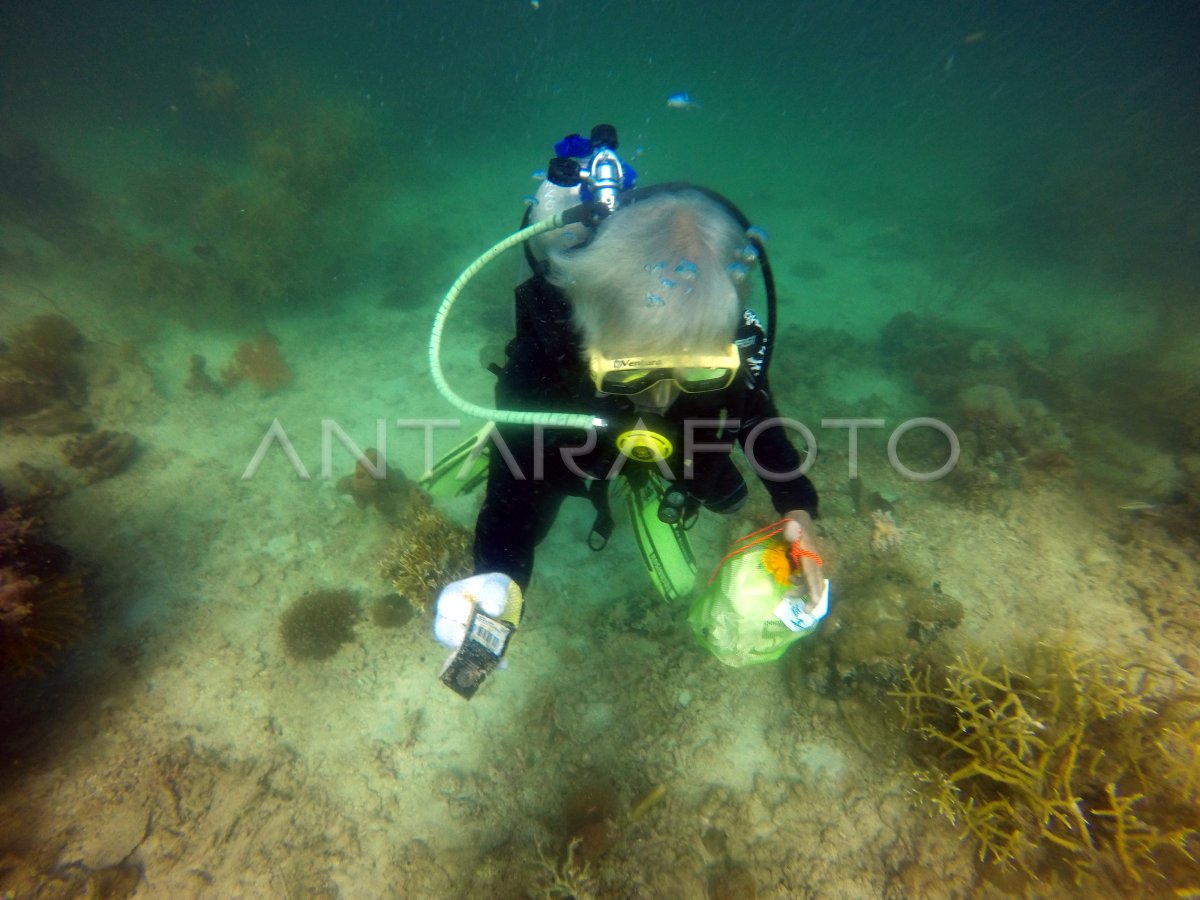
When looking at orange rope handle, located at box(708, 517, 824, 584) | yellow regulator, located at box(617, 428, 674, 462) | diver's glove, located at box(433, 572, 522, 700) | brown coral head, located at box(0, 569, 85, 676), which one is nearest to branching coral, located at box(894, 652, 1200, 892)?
orange rope handle, located at box(708, 517, 824, 584)

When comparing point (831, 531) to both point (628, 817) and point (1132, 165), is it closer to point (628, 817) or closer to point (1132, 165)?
point (628, 817)

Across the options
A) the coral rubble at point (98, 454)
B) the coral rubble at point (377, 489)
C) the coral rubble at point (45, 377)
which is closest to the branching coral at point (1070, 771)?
the coral rubble at point (377, 489)

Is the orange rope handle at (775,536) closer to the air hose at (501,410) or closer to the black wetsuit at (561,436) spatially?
the black wetsuit at (561,436)

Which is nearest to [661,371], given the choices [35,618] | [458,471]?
[458,471]

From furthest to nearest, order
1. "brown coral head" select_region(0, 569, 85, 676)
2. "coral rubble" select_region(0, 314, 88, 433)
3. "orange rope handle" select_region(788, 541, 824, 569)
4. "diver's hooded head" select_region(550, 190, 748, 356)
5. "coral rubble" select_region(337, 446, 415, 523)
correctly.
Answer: "coral rubble" select_region(0, 314, 88, 433)
"coral rubble" select_region(337, 446, 415, 523)
"brown coral head" select_region(0, 569, 85, 676)
"orange rope handle" select_region(788, 541, 824, 569)
"diver's hooded head" select_region(550, 190, 748, 356)

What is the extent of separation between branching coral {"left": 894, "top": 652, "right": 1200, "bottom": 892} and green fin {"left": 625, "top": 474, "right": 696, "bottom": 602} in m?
1.97

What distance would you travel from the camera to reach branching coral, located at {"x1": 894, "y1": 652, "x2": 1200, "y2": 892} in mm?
3137

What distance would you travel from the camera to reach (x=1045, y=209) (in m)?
19.1

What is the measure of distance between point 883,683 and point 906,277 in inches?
576

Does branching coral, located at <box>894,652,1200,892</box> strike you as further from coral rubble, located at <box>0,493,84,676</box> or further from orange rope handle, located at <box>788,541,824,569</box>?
coral rubble, located at <box>0,493,84,676</box>

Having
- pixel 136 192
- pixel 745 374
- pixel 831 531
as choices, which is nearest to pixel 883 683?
pixel 831 531

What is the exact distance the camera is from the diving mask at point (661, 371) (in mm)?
2143

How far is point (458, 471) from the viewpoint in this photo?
426 cm

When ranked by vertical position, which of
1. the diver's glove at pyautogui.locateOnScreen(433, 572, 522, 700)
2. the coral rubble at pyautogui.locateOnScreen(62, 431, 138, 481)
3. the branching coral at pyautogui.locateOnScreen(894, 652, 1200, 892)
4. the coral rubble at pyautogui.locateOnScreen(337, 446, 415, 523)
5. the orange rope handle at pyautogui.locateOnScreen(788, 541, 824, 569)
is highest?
the coral rubble at pyautogui.locateOnScreen(62, 431, 138, 481)
